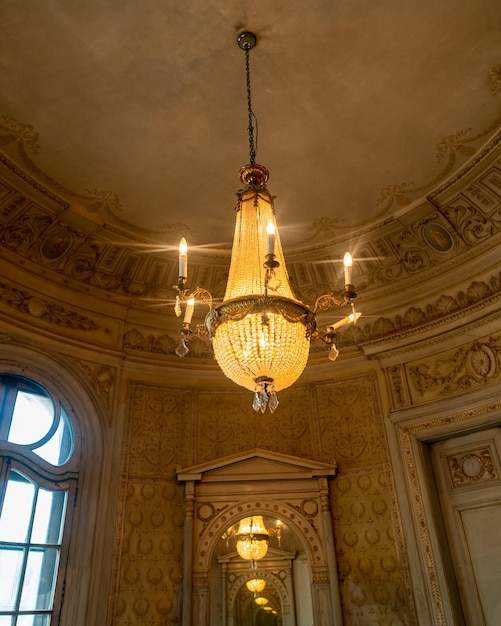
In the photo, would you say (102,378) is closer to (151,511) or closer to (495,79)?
(151,511)

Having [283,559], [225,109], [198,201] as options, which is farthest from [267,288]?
[283,559]

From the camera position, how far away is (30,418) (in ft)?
16.5

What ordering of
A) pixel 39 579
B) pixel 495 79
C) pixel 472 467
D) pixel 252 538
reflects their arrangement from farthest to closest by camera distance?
1. pixel 252 538
2. pixel 472 467
3. pixel 39 579
4. pixel 495 79

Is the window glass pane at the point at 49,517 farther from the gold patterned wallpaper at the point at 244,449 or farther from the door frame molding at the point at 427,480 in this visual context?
the door frame molding at the point at 427,480

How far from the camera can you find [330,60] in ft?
13.3

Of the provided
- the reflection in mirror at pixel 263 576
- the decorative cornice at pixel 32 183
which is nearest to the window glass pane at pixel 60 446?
the reflection in mirror at pixel 263 576

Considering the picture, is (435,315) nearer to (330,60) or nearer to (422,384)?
(422,384)

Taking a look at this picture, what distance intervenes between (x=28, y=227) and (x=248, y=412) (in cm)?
287

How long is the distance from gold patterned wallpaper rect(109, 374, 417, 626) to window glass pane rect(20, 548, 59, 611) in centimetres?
53

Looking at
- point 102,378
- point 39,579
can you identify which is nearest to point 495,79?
point 102,378

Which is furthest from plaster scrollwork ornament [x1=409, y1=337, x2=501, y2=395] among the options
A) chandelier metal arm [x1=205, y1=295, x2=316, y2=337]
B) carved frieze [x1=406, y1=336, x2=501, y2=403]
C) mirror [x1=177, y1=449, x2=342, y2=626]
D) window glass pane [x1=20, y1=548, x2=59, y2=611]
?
window glass pane [x1=20, y1=548, x2=59, y2=611]

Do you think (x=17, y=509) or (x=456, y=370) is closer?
(x=17, y=509)

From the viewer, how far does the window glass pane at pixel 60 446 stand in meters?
5.00

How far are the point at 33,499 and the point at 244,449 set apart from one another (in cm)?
204
